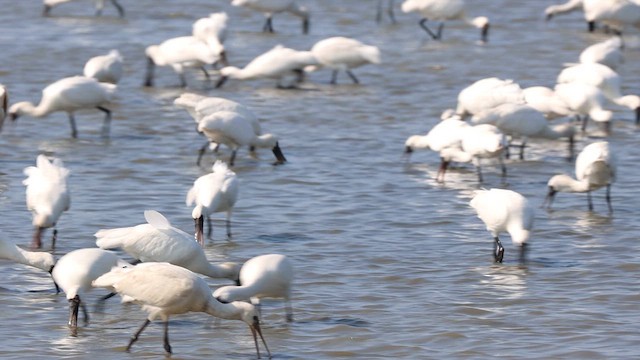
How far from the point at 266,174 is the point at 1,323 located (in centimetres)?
Answer: 474

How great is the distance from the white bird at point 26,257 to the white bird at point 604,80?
7685 millimetres

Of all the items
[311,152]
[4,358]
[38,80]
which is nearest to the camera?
[4,358]

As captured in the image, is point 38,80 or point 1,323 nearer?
point 1,323

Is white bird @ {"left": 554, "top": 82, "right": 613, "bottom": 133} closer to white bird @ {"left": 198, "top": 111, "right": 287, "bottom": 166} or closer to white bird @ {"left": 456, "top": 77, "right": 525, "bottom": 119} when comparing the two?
white bird @ {"left": 456, "top": 77, "right": 525, "bottom": 119}

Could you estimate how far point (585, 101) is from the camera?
14570 millimetres

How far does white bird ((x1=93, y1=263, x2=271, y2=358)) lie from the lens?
7.77m

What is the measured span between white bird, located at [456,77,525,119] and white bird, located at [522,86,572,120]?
0.37 feet

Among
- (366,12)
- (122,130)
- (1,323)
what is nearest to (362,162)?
(122,130)

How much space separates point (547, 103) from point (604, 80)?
3.88 ft

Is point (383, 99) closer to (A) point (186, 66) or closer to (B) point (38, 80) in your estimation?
(A) point (186, 66)

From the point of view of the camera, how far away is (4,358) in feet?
25.8

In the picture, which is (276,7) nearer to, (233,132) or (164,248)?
(233,132)

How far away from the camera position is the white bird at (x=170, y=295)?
777 centimetres

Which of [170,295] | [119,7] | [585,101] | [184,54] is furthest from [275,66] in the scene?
[170,295]
